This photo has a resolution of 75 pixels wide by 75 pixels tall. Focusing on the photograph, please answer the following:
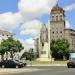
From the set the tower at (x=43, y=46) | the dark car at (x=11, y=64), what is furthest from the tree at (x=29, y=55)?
the dark car at (x=11, y=64)

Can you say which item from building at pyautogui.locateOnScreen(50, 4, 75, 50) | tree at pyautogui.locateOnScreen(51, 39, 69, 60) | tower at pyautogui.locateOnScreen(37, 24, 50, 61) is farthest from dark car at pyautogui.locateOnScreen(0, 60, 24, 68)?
building at pyautogui.locateOnScreen(50, 4, 75, 50)

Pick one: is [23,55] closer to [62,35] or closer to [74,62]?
[62,35]

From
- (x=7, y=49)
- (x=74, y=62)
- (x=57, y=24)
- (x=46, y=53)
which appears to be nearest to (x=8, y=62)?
(x=74, y=62)

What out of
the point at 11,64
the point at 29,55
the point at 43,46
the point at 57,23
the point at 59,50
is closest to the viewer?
the point at 11,64

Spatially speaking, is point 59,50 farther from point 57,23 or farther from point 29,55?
point 57,23

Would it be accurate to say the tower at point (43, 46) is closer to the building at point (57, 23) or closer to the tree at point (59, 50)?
the tree at point (59, 50)

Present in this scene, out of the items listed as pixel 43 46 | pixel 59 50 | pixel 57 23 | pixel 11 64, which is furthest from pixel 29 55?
pixel 11 64

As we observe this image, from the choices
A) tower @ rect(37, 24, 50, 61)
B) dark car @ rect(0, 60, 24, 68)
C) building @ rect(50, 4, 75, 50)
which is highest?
building @ rect(50, 4, 75, 50)

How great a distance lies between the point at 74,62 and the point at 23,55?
120447mm

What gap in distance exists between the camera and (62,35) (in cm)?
19362

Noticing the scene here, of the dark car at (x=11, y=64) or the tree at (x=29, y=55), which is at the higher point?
the tree at (x=29, y=55)

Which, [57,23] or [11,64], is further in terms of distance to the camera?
[57,23]

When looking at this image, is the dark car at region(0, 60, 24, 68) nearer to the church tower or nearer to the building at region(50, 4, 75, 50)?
the building at region(50, 4, 75, 50)

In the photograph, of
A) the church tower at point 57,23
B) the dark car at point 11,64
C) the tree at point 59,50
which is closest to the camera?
the dark car at point 11,64
